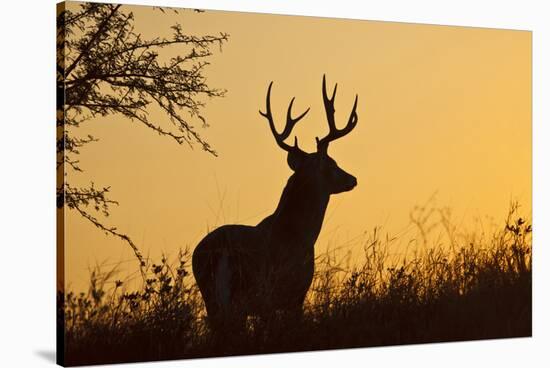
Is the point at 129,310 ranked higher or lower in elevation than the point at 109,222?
lower

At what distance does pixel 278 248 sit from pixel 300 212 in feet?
0.97

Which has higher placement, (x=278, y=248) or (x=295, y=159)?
(x=295, y=159)

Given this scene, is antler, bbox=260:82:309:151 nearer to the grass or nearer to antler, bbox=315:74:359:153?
antler, bbox=315:74:359:153

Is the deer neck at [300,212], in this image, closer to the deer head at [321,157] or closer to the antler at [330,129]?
the deer head at [321,157]

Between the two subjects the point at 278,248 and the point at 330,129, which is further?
the point at 330,129

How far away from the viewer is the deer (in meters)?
9.46

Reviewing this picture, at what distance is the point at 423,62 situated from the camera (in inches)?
401

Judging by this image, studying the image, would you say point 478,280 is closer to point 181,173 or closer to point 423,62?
point 423,62

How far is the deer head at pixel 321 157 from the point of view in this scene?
966 cm

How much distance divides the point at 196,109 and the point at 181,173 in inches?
17.1

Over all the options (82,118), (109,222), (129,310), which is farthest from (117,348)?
(82,118)

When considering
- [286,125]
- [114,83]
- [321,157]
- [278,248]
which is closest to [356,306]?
[278,248]

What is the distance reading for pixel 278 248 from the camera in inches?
381

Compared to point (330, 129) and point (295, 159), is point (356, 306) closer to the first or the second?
point (295, 159)
